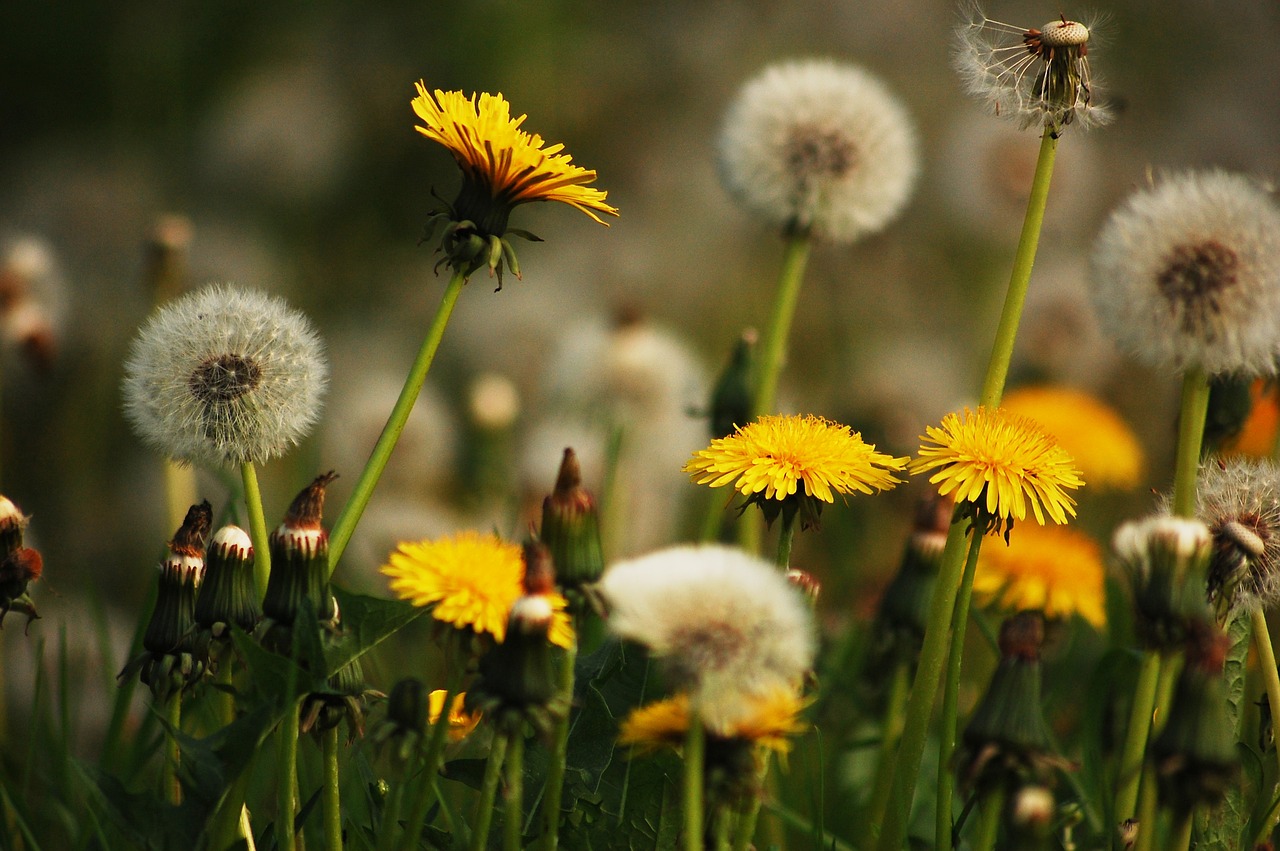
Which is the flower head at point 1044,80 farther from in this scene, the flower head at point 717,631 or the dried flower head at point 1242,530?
the flower head at point 717,631

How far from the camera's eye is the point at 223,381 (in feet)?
3.50

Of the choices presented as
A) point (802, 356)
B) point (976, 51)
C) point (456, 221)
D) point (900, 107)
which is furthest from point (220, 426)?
point (802, 356)

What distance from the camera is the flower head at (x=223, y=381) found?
1.06m

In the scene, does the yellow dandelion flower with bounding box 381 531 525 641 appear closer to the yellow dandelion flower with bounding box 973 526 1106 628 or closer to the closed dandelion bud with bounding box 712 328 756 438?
the closed dandelion bud with bounding box 712 328 756 438

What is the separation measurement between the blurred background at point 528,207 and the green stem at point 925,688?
83.0 inches

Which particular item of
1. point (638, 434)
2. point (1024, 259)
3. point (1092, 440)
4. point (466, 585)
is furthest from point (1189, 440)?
point (638, 434)

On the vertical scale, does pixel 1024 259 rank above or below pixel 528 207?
below

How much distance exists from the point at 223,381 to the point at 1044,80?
756 mm

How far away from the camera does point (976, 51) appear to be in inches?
44.8

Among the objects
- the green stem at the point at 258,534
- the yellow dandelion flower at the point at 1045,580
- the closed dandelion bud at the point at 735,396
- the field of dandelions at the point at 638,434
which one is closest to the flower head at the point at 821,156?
the field of dandelions at the point at 638,434

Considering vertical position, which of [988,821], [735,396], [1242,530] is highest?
[735,396]

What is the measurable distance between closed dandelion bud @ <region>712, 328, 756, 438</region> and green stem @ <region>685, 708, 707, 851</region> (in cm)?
81

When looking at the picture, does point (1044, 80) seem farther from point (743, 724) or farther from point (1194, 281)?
point (743, 724)

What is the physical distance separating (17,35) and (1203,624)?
4408 millimetres
